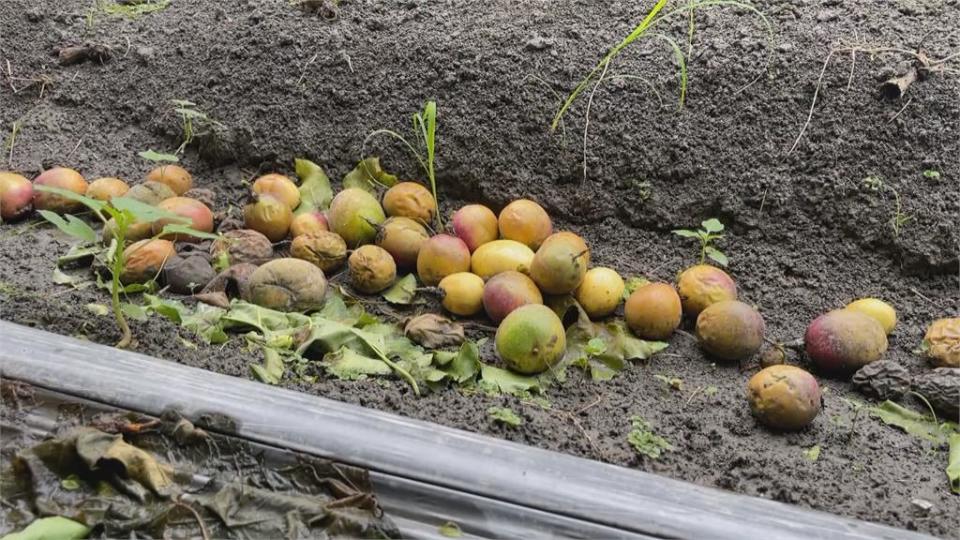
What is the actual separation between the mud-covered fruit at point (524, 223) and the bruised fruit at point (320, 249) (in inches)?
18.0

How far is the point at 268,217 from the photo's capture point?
256cm

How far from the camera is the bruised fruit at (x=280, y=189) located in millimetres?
2662

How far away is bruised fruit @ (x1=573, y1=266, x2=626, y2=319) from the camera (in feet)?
7.62

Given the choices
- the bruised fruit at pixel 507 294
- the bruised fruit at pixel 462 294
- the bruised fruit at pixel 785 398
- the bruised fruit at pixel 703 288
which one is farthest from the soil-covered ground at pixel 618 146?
the bruised fruit at pixel 462 294

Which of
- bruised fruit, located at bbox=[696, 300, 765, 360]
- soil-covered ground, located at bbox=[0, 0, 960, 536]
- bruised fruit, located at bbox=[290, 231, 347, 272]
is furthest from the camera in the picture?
bruised fruit, located at bbox=[290, 231, 347, 272]

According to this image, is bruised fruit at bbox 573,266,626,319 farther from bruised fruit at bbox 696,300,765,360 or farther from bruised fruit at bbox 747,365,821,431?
bruised fruit at bbox 747,365,821,431

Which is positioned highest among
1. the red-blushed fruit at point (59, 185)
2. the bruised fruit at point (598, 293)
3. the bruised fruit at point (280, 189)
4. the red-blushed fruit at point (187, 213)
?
the bruised fruit at point (598, 293)

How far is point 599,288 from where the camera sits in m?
2.32

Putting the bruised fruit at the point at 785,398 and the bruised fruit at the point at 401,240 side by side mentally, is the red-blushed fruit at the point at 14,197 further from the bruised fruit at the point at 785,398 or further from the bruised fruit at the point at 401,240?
the bruised fruit at the point at 785,398

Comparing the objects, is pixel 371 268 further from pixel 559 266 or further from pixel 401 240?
pixel 559 266

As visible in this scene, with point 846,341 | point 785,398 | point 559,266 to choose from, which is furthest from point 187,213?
point 846,341

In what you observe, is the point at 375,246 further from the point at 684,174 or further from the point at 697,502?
the point at 697,502

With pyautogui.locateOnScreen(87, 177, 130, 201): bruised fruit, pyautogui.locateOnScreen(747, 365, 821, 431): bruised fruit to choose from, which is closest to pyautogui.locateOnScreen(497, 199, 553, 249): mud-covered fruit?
pyautogui.locateOnScreen(747, 365, 821, 431): bruised fruit

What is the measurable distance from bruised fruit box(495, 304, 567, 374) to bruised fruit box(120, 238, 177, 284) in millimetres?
940
